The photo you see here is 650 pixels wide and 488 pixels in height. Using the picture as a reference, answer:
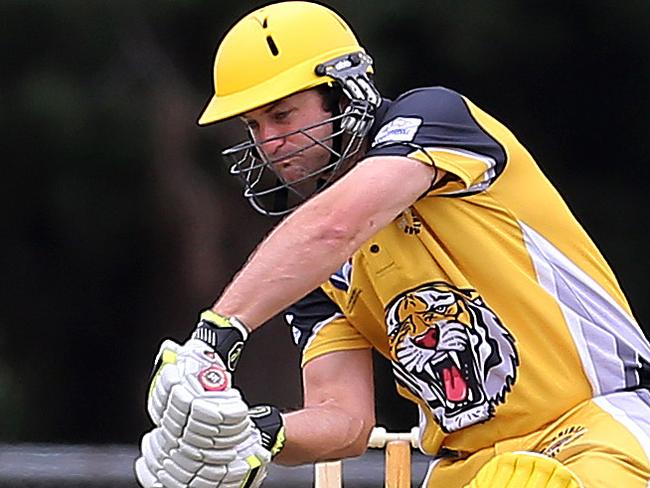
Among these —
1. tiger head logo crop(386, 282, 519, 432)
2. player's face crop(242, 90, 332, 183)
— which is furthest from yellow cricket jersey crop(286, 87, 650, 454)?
player's face crop(242, 90, 332, 183)

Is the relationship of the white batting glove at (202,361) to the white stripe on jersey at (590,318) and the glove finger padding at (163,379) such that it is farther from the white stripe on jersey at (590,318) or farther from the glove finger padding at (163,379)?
the white stripe on jersey at (590,318)

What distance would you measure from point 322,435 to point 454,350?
0.47m

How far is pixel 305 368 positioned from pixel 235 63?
818 millimetres

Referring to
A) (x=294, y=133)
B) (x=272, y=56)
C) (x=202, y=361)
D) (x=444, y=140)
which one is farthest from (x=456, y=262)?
(x=202, y=361)

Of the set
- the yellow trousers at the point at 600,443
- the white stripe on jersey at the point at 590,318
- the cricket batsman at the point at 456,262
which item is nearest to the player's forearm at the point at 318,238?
the cricket batsman at the point at 456,262

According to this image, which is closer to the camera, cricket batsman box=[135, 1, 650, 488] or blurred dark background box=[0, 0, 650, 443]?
cricket batsman box=[135, 1, 650, 488]

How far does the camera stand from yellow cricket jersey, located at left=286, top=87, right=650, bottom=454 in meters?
3.71

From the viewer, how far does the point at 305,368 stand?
4.31 m

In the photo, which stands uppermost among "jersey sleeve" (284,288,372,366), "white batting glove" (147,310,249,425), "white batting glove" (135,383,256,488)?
"white batting glove" (147,310,249,425)

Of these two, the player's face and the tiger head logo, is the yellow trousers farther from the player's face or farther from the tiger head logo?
the player's face

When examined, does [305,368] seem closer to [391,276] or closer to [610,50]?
[391,276]

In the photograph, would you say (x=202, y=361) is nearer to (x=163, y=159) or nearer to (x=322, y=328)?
(x=322, y=328)

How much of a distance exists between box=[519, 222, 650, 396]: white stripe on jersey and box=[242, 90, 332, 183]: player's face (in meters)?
0.44

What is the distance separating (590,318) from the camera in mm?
3809
